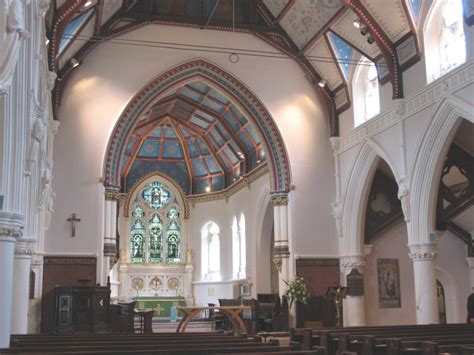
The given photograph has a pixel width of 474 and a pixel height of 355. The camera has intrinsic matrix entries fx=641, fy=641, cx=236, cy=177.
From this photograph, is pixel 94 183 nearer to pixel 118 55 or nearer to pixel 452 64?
pixel 118 55

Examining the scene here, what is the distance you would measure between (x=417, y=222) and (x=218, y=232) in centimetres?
1513

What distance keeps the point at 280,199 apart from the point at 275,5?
6103mm

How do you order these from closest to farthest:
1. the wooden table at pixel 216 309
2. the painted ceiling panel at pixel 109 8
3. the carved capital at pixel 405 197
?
the carved capital at pixel 405 197
the wooden table at pixel 216 309
the painted ceiling panel at pixel 109 8

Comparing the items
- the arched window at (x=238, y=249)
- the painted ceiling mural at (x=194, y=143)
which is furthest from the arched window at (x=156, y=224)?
the arched window at (x=238, y=249)

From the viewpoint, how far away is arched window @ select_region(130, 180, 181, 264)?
30.8m

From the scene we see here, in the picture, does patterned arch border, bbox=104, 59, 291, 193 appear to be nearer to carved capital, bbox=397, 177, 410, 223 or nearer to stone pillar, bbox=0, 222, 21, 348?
carved capital, bbox=397, 177, 410, 223

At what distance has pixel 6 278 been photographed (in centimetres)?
900

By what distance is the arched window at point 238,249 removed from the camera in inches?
1083

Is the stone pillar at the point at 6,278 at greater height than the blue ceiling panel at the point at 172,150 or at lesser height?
lesser

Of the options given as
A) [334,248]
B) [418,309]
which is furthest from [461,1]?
[334,248]

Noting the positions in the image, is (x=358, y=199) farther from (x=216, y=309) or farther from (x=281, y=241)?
(x=216, y=309)

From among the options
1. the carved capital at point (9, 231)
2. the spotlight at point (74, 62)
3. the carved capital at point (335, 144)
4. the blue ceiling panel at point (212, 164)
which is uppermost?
the spotlight at point (74, 62)

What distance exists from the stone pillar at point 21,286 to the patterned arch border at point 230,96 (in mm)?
6620

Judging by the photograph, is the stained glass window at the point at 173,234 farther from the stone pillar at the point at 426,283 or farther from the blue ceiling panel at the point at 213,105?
the stone pillar at the point at 426,283
